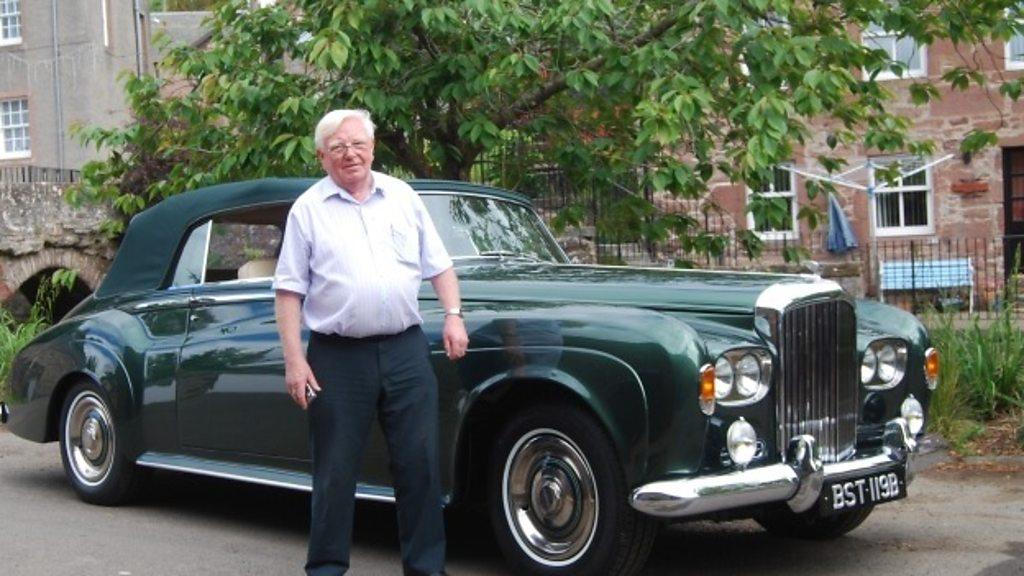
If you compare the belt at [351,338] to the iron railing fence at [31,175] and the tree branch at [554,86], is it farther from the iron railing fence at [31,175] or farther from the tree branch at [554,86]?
the iron railing fence at [31,175]

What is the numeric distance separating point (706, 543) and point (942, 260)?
19.5 meters

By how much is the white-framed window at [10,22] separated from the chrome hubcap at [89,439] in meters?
34.3

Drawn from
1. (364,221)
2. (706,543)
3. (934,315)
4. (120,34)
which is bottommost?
(706,543)

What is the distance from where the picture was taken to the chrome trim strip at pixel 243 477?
275 inches

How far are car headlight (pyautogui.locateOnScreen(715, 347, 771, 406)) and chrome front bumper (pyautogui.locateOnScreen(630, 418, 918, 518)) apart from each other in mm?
273

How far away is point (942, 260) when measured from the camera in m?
25.8

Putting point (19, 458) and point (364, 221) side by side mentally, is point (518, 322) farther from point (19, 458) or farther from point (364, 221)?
point (19, 458)

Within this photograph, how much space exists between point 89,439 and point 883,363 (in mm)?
4571

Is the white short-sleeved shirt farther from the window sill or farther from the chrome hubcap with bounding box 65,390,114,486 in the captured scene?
the window sill

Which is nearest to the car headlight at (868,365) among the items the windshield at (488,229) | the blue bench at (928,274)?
the windshield at (488,229)

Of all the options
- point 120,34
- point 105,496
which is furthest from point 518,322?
point 120,34

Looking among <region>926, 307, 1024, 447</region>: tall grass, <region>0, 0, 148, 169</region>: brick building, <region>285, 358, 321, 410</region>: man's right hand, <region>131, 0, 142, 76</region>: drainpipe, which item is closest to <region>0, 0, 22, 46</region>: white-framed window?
<region>0, 0, 148, 169</region>: brick building

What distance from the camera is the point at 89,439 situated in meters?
8.80

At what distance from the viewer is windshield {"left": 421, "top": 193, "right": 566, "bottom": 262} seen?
303 inches
